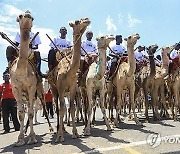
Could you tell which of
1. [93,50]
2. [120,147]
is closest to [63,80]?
[120,147]

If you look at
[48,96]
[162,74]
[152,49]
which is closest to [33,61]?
[152,49]

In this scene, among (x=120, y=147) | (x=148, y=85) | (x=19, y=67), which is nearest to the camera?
(x=120, y=147)

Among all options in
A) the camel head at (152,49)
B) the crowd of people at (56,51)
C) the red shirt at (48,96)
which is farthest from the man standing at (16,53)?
the red shirt at (48,96)

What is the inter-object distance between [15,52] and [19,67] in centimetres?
141

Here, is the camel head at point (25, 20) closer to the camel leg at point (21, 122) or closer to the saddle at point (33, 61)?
the saddle at point (33, 61)

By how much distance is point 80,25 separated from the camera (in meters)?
9.80

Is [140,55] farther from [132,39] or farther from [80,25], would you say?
[80,25]

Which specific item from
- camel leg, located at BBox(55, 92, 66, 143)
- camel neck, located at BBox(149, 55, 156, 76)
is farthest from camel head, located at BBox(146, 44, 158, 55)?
camel leg, located at BBox(55, 92, 66, 143)

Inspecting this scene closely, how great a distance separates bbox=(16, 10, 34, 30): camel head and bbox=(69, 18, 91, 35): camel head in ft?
4.35

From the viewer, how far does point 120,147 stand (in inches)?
324

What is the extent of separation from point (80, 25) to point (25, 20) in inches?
65.5

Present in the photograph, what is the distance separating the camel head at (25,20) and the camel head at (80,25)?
1326 millimetres

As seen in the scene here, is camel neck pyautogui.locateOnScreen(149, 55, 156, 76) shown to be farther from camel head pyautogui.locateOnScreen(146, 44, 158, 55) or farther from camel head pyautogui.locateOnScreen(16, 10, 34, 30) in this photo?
camel head pyautogui.locateOnScreen(16, 10, 34, 30)

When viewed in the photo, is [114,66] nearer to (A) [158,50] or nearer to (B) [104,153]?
(A) [158,50]
